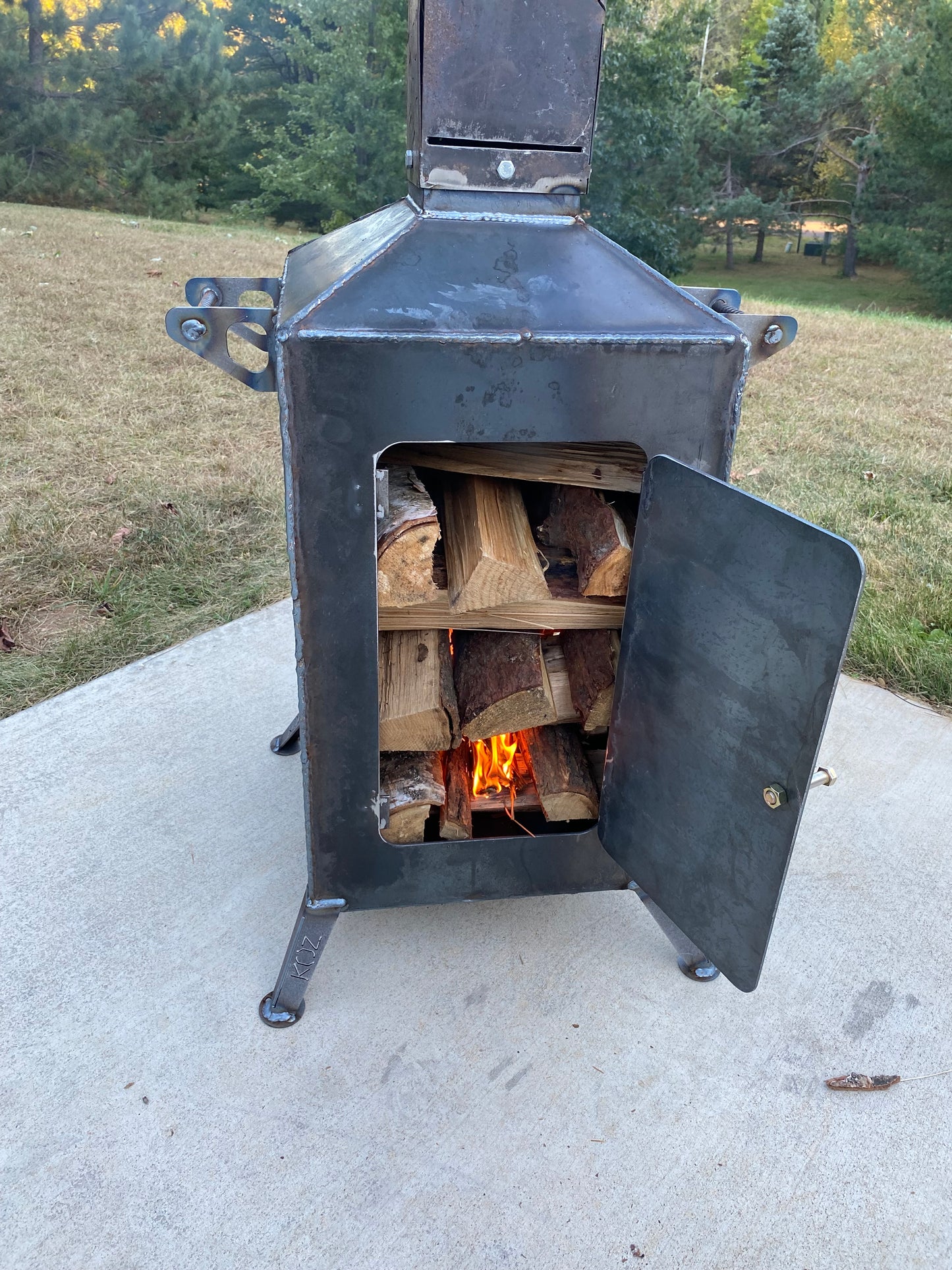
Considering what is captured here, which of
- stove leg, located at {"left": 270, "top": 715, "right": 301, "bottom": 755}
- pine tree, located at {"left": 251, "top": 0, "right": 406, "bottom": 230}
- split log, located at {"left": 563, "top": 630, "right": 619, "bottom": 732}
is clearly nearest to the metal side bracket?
split log, located at {"left": 563, "top": 630, "right": 619, "bottom": 732}

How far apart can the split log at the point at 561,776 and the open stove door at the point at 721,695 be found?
16 centimetres

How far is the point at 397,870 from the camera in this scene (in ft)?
5.65

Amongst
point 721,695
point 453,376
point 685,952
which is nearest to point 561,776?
point 685,952

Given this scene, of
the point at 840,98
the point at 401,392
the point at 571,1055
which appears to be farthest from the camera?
the point at 840,98

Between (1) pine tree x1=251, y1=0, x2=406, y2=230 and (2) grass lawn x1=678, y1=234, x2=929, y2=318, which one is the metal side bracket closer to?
(2) grass lawn x1=678, y1=234, x2=929, y2=318

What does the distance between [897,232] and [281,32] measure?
15913 millimetres

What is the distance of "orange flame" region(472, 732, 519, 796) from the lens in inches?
77.0

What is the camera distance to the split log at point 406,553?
1.55 metres

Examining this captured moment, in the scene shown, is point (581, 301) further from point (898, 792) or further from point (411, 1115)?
point (898, 792)

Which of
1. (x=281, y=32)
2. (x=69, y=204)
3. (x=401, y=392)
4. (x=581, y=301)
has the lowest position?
(x=69, y=204)

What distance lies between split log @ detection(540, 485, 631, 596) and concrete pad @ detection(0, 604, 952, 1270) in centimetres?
81

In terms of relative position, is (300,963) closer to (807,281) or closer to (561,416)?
(561,416)

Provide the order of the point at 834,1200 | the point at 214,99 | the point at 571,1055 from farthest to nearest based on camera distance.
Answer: the point at 214,99 < the point at 571,1055 < the point at 834,1200

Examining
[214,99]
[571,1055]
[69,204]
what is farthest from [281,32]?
[571,1055]
